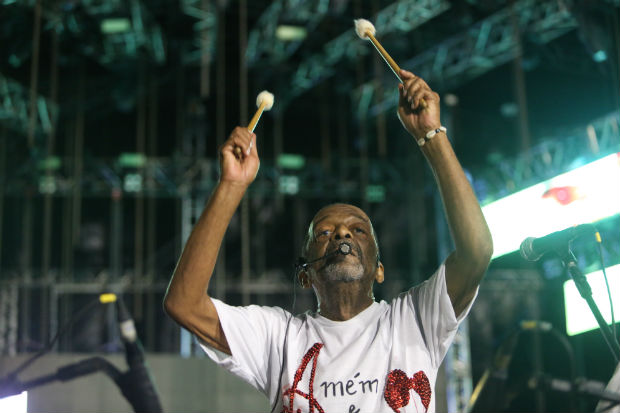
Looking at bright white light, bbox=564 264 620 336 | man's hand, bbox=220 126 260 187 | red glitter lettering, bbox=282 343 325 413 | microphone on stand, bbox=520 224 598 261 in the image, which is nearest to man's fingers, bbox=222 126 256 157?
man's hand, bbox=220 126 260 187

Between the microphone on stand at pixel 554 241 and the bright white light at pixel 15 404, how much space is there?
162 cm

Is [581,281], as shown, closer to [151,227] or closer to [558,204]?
[558,204]

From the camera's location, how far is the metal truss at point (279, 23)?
308 inches

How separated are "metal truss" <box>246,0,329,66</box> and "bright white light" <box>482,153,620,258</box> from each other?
10.2ft

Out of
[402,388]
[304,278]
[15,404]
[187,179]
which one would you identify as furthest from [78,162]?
[402,388]

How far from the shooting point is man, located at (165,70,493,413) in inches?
64.1

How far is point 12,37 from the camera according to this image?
26.2 feet

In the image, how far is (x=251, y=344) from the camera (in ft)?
5.79

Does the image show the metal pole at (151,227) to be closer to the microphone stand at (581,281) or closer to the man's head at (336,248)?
the man's head at (336,248)

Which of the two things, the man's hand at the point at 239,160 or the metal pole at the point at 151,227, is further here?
the metal pole at the point at 151,227

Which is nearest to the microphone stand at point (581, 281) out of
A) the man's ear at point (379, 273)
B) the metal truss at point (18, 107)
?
the man's ear at point (379, 273)

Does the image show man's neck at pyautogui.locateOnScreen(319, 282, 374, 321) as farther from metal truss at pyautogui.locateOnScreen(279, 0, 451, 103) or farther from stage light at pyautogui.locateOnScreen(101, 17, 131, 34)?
stage light at pyautogui.locateOnScreen(101, 17, 131, 34)

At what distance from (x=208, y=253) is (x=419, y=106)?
2.06 feet

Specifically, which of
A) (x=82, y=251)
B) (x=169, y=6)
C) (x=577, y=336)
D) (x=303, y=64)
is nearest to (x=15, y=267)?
(x=82, y=251)
